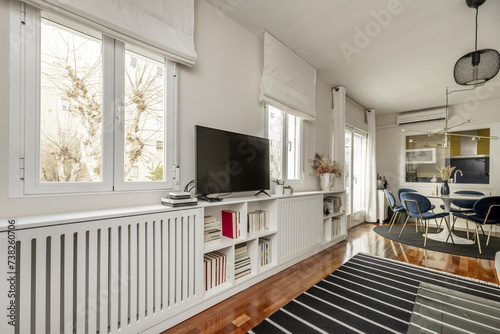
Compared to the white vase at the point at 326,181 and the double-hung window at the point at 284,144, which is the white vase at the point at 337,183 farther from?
the double-hung window at the point at 284,144

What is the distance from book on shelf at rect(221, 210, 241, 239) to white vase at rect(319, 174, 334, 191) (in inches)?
76.8

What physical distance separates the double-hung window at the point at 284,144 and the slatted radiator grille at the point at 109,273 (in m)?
1.59

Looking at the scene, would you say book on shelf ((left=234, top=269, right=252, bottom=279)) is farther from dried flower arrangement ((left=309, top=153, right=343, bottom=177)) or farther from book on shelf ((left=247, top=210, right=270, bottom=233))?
dried flower arrangement ((left=309, top=153, right=343, bottom=177))

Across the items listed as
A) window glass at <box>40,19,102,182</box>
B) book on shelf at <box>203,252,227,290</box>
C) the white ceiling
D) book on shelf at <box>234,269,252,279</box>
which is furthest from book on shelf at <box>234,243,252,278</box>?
the white ceiling

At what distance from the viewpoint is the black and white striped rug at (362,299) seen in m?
1.73

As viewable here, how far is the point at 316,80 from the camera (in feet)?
12.8

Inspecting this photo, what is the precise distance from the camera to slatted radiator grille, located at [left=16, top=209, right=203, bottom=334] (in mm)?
1162

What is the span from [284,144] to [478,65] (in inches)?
82.2

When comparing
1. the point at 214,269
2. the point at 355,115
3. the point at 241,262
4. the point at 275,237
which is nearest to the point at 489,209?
the point at 355,115

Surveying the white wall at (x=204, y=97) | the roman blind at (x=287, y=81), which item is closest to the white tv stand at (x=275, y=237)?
the white wall at (x=204, y=97)

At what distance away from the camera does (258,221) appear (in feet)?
8.22

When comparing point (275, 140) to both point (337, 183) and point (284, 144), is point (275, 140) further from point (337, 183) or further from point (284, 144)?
point (337, 183)

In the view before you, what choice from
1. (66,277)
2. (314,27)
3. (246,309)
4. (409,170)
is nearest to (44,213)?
(66,277)

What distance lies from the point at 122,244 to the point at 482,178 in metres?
6.96
